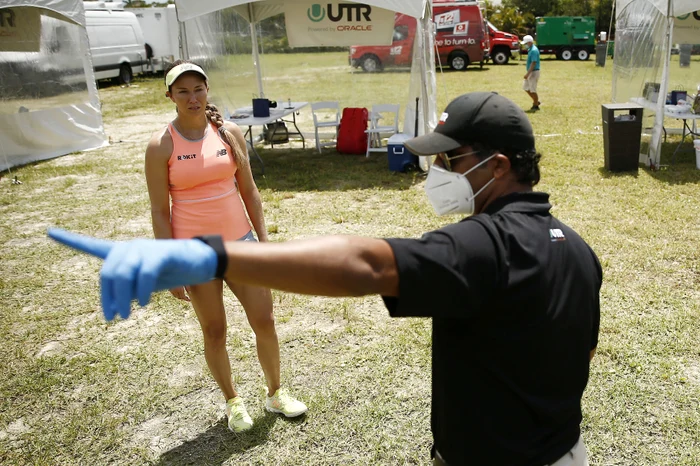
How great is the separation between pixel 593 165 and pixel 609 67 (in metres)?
19.2

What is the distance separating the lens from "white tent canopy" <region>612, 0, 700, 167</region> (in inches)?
323

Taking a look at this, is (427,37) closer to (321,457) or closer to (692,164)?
(692,164)

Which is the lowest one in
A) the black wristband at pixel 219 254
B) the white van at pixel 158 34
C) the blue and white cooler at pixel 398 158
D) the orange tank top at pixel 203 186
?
the blue and white cooler at pixel 398 158

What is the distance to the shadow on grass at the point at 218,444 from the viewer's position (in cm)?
314

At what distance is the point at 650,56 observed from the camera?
31.4ft

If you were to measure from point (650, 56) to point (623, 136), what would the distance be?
2172mm

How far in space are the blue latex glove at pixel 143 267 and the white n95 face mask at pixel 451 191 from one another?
770 millimetres

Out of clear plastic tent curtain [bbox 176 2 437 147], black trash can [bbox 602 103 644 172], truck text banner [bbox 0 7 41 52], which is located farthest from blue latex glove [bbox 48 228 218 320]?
truck text banner [bbox 0 7 41 52]

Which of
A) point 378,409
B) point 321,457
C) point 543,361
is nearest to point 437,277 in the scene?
point 543,361

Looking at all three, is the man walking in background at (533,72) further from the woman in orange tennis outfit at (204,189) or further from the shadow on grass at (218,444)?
the shadow on grass at (218,444)

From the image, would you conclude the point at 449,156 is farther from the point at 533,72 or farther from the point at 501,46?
the point at 501,46

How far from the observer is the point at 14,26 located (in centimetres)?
1048

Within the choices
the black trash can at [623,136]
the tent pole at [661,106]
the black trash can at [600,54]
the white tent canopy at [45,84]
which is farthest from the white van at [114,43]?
the black trash can at [600,54]

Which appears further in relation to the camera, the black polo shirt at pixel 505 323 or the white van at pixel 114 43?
the white van at pixel 114 43
